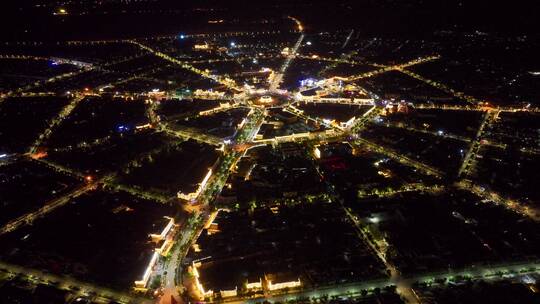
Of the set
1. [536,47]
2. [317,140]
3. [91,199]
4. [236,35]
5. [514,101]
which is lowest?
[91,199]

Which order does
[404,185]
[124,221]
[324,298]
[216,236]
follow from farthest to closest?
[404,185] < [124,221] < [216,236] < [324,298]

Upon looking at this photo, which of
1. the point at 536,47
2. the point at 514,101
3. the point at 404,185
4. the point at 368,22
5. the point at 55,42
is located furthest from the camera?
the point at 368,22

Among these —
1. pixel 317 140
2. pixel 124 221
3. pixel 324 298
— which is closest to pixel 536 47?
pixel 317 140

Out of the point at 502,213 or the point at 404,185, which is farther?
the point at 404,185

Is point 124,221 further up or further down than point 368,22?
further down

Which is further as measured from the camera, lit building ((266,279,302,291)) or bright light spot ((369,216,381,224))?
bright light spot ((369,216,381,224))

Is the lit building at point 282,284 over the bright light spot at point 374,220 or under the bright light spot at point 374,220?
under

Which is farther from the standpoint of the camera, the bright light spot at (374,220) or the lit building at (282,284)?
the bright light spot at (374,220)

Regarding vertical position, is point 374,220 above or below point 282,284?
above

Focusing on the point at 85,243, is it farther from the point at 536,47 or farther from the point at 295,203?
the point at 536,47

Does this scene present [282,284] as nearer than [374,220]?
Yes

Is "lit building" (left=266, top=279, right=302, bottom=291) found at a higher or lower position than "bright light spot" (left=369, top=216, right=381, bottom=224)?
lower
